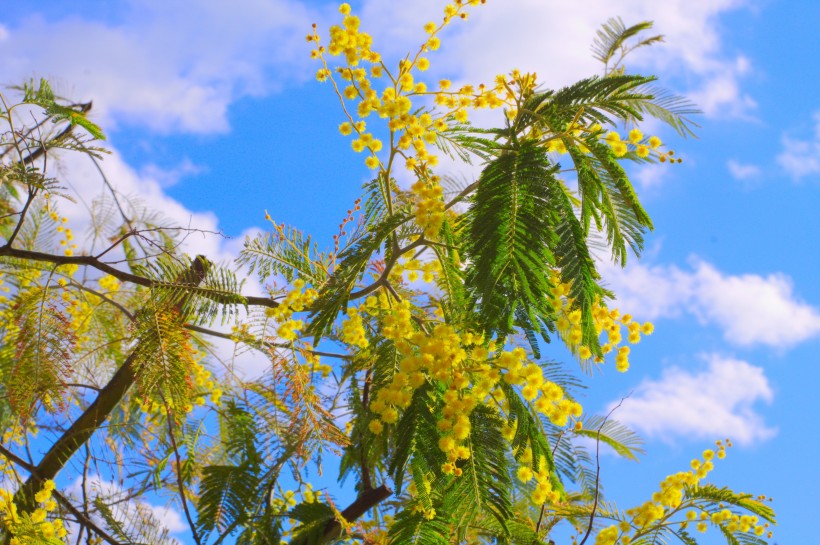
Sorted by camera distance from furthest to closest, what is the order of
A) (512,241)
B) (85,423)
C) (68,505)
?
(85,423) → (68,505) → (512,241)

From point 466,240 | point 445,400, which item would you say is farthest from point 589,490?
point 466,240

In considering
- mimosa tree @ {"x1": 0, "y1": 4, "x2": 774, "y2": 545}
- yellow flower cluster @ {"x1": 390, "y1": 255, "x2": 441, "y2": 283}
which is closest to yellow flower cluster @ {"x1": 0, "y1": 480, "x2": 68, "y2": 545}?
mimosa tree @ {"x1": 0, "y1": 4, "x2": 774, "y2": 545}

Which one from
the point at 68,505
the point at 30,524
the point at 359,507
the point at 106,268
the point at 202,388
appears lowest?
the point at 30,524

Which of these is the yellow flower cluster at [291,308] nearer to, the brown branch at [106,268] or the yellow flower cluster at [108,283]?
the brown branch at [106,268]

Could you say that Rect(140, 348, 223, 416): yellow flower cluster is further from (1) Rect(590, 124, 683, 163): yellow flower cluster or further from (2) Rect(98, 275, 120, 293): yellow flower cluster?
(1) Rect(590, 124, 683, 163): yellow flower cluster

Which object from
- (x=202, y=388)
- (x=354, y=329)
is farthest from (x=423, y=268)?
(x=202, y=388)

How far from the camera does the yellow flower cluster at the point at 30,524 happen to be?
→ 2129mm

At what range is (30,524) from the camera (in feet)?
7.08

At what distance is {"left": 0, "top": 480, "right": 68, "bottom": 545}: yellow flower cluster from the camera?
2129 mm

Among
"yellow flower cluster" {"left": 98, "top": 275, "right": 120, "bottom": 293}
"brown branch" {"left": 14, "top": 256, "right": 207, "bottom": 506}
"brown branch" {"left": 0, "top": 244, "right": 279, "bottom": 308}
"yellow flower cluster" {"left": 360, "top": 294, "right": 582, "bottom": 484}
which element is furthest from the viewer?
"yellow flower cluster" {"left": 98, "top": 275, "right": 120, "bottom": 293}

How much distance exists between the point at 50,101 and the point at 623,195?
5.12 ft

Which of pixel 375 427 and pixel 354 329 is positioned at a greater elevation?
pixel 354 329

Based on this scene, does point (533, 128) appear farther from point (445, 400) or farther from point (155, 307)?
point (155, 307)

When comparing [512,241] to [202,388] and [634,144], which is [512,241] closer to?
[634,144]
